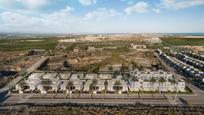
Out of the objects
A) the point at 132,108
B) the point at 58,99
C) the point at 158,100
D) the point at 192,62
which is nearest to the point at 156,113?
the point at 132,108

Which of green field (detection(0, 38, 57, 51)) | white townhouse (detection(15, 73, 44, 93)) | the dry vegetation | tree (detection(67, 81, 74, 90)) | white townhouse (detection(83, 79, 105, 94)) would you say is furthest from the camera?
green field (detection(0, 38, 57, 51))

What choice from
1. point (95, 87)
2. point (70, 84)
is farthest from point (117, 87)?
point (70, 84)

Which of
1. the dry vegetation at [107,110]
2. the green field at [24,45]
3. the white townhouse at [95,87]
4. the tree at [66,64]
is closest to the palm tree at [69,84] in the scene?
the white townhouse at [95,87]

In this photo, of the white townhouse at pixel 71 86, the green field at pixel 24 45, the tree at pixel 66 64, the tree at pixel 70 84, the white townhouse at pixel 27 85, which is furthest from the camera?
the green field at pixel 24 45

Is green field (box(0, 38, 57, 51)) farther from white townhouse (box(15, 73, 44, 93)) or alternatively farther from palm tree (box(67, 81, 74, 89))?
palm tree (box(67, 81, 74, 89))

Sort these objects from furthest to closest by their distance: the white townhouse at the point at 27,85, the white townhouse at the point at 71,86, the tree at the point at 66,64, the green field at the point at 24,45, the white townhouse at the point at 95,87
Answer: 1. the green field at the point at 24,45
2. the tree at the point at 66,64
3. the white townhouse at the point at 71,86
4. the white townhouse at the point at 27,85
5. the white townhouse at the point at 95,87

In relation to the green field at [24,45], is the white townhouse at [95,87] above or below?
below

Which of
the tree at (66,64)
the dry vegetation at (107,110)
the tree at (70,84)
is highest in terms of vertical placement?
the tree at (70,84)

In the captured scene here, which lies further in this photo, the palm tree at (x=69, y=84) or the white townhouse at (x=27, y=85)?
the palm tree at (x=69, y=84)

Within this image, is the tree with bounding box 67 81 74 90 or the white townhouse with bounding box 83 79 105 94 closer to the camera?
the white townhouse with bounding box 83 79 105 94

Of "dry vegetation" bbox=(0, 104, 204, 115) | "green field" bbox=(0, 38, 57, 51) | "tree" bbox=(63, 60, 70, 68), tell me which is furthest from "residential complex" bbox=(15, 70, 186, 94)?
"green field" bbox=(0, 38, 57, 51)

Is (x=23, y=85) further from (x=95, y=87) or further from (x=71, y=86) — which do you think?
(x=95, y=87)

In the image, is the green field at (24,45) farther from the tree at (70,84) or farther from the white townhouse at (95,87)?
the white townhouse at (95,87)
